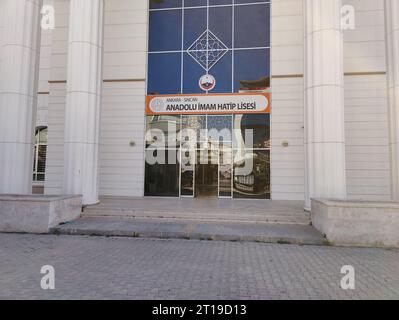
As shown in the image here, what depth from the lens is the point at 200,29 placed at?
1566 centimetres

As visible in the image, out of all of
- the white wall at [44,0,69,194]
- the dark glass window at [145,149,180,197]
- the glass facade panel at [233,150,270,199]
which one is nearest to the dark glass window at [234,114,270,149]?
the glass facade panel at [233,150,270,199]

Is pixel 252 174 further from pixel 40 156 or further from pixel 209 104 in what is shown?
pixel 40 156

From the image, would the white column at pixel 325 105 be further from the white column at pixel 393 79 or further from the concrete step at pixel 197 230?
the white column at pixel 393 79

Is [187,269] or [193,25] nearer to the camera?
[187,269]

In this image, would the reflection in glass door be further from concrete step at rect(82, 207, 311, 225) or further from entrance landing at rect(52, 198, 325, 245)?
concrete step at rect(82, 207, 311, 225)

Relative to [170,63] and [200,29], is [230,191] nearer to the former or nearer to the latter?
[170,63]

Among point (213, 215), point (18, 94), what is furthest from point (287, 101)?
point (18, 94)

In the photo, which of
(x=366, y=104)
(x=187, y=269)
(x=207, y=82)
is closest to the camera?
(x=187, y=269)

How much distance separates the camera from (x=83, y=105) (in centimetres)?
1131

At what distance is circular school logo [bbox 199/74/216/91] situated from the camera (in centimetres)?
1538

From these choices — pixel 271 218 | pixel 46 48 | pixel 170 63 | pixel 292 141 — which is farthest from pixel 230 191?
pixel 46 48

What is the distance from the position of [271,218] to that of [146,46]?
37.4ft

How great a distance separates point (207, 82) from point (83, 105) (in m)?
6.59
